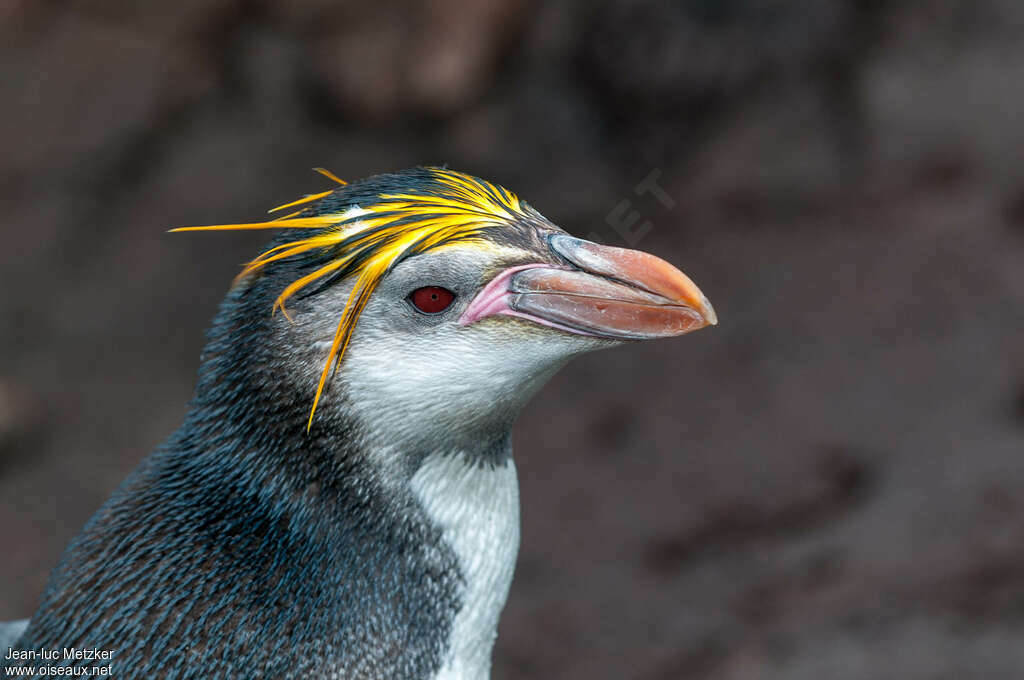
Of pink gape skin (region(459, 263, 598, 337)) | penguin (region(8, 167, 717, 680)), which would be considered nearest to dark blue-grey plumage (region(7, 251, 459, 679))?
penguin (region(8, 167, 717, 680))

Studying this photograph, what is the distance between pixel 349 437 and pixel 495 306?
1.36 feet

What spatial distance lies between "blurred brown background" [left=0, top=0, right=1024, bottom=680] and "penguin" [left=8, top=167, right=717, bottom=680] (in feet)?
10.1

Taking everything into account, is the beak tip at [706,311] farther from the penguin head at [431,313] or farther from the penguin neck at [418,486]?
the penguin neck at [418,486]

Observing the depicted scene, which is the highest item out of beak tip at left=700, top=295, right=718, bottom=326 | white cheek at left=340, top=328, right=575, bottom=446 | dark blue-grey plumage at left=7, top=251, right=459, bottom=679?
beak tip at left=700, top=295, right=718, bottom=326

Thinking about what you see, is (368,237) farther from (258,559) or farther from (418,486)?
(258,559)

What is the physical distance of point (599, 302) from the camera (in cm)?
220

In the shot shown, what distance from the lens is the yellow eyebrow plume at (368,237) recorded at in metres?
2.20

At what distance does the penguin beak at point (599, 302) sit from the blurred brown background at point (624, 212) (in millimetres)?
3276

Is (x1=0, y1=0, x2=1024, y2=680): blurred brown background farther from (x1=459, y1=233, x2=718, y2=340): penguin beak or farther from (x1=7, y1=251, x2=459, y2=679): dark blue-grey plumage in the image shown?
(x1=459, y1=233, x2=718, y2=340): penguin beak

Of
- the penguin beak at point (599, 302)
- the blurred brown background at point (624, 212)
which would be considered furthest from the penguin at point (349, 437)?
the blurred brown background at point (624, 212)

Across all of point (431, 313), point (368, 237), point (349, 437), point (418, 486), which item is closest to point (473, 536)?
point (418, 486)

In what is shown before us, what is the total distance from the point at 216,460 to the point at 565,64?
4.55 meters

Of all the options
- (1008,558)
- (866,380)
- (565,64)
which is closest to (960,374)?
(866,380)

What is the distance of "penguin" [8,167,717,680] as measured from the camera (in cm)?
220
